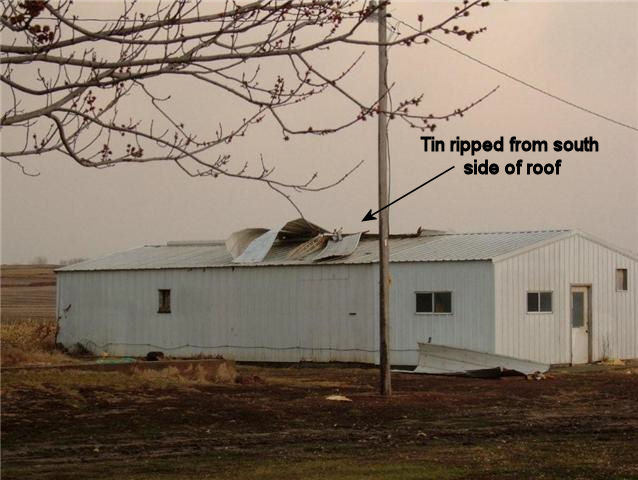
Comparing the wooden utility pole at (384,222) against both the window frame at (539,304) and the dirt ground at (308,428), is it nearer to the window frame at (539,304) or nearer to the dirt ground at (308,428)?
the dirt ground at (308,428)

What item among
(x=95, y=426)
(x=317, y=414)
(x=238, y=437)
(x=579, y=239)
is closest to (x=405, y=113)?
(x=238, y=437)

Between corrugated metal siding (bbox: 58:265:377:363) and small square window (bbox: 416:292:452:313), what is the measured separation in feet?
4.35

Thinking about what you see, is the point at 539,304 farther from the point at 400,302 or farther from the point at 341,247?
the point at 341,247

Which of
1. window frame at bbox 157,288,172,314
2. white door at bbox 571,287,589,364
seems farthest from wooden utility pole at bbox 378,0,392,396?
window frame at bbox 157,288,172,314

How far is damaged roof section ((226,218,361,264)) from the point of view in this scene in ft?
110

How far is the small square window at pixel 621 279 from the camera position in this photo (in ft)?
110

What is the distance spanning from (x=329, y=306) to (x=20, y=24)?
2505cm

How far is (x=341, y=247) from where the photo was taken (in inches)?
1320

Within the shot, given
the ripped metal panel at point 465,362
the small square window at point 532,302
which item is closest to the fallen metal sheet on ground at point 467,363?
the ripped metal panel at point 465,362

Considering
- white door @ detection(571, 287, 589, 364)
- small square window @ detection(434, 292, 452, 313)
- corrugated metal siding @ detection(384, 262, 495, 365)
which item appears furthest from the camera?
white door @ detection(571, 287, 589, 364)

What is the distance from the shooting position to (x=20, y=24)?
773 centimetres

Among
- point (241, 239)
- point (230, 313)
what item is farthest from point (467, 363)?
point (241, 239)

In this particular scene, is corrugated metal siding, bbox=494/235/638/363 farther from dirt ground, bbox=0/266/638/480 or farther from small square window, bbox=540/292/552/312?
dirt ground, bbox=0/266/638/480

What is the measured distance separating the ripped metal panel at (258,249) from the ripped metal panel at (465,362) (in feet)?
24.5
